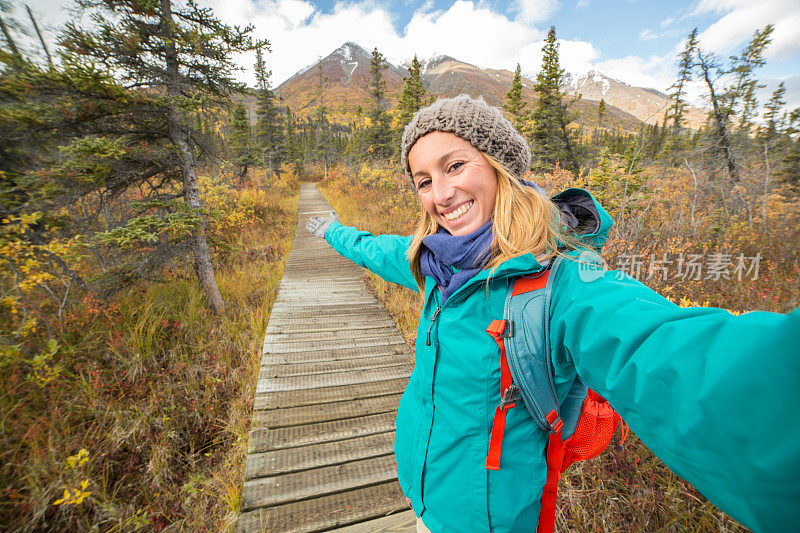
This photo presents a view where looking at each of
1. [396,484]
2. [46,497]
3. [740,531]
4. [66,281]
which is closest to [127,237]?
[66,281]

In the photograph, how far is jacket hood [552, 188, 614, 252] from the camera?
1031 millimetres

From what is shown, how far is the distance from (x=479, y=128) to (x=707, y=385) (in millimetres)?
1141

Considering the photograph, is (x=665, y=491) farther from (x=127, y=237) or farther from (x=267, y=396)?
(x=127, y=237)

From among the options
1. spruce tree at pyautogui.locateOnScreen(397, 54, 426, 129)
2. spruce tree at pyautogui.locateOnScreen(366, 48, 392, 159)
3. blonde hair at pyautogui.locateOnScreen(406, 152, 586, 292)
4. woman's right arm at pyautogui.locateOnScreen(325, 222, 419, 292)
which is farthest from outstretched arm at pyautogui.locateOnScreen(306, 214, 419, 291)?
spruce tree at pyautogui.locateOnScreen(366, 48, 392, 159)

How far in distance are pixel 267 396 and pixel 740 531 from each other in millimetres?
3553

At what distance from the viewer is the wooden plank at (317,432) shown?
2.43m

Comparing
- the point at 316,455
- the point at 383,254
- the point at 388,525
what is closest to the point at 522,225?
the point at 383,254

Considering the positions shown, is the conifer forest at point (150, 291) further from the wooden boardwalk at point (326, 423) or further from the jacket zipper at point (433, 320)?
the jacket zipper at point (433, 320)

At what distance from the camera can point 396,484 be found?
218 centimetres

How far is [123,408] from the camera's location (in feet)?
9.81

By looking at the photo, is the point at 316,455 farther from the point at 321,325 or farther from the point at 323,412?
the point at 321,325

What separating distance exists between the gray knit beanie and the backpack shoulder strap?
0.62 m

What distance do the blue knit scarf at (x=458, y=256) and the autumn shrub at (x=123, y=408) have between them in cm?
224

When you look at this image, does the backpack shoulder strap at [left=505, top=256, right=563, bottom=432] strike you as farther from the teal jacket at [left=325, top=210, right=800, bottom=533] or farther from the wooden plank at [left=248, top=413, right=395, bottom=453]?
the wooden plank at [left=248, top=413, right=395, bottom=453]
